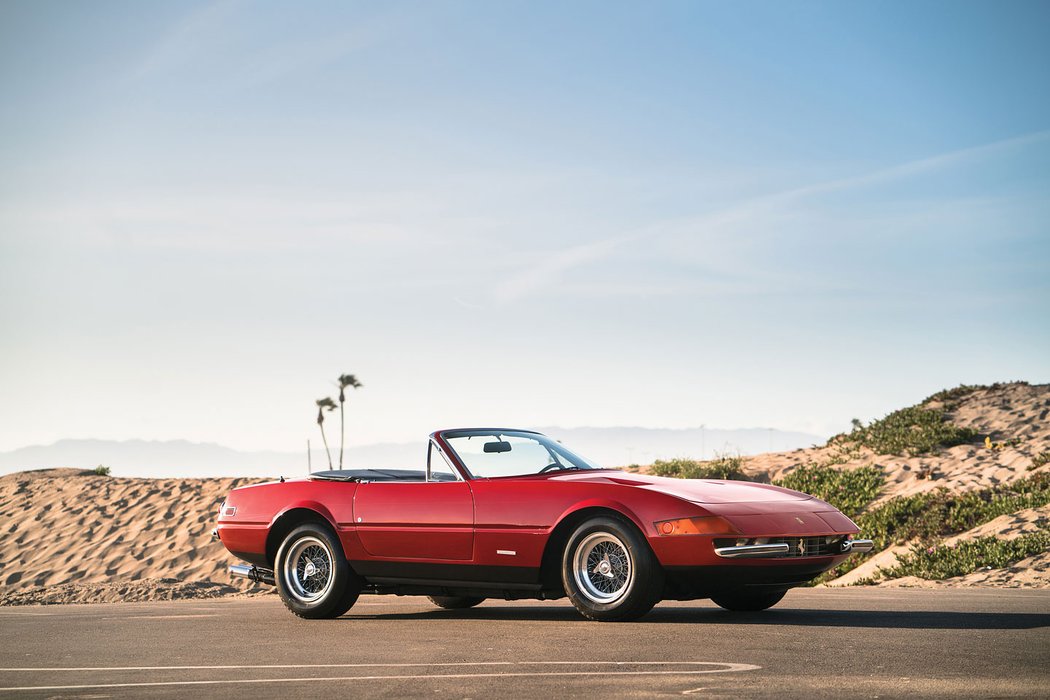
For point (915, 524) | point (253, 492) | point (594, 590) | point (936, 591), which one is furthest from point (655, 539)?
point (915, 524)

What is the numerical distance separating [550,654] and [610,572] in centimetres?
160

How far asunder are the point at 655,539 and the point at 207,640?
127 inches

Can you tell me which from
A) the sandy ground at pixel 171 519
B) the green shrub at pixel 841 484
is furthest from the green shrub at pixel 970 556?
the green shrub at pixel 841 484

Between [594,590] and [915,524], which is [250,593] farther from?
[594,590]

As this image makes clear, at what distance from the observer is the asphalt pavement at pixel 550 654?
18.5ft

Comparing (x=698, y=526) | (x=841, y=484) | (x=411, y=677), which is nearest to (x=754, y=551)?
(x=698, y=526)

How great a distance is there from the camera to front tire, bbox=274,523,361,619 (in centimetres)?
973

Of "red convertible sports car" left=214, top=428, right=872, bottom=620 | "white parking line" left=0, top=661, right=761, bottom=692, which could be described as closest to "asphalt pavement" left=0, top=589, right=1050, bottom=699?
"white parking line" left=0, top=661, right=761, bottom=692

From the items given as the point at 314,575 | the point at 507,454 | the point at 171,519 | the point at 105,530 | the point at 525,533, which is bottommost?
the point at 314,575

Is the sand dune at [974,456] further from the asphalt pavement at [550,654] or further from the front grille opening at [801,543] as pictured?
the front grille opening at [801,543]

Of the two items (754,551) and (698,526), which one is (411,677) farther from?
(754,551)

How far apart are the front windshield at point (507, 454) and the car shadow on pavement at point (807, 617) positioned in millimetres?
1190

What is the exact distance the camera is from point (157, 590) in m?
17.0

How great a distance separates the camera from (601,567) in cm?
834
